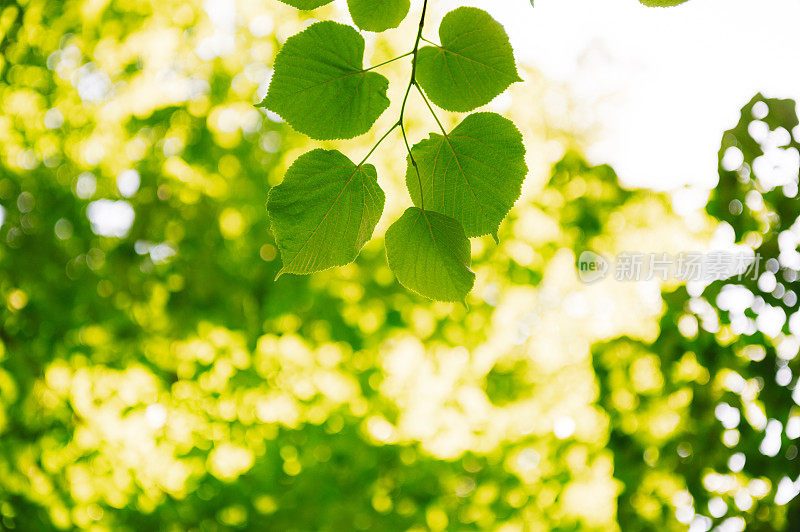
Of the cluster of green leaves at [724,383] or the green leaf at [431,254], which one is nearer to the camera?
the green leaf at [431,254]

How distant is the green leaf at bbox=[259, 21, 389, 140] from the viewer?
1.01 ft

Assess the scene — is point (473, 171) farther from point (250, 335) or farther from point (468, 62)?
point (250, 335)

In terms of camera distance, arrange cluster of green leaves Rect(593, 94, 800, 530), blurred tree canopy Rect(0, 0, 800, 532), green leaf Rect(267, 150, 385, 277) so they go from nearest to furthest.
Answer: green leaf Rect(267, 150, 385, 277) → cluster of green leaves Rect(593, 94, 800, 530) → blurred tree canopy Rect(0, 0, 800, 532)

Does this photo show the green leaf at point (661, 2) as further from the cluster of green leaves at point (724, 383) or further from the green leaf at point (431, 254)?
the cluster of green leaves at point (724, 383)

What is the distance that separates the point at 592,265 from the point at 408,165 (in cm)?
244

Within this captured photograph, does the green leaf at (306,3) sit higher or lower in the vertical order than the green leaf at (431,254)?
higher

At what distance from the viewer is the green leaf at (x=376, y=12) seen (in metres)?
0.32

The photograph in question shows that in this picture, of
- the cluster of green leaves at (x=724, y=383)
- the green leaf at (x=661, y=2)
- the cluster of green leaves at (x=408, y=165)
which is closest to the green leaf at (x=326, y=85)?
the cluster of green leaves at (x=408, y=165)

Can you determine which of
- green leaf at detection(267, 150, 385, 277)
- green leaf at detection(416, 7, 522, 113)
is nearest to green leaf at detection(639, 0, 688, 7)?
green leaf at detection(416, 7, 522, 113)

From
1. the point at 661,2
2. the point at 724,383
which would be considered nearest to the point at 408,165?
the point at 661,2

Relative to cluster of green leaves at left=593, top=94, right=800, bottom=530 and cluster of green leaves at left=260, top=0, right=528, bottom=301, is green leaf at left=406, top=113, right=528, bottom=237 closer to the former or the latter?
cluster of green leaves at left=260, top=0, right=528, bottom=301

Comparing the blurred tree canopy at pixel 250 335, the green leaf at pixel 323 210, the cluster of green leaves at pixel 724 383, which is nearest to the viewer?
the green leaf at pixel 323 210

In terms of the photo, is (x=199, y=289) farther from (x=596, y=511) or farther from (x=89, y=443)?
(x=596, y=511)

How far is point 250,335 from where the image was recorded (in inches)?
98.1
